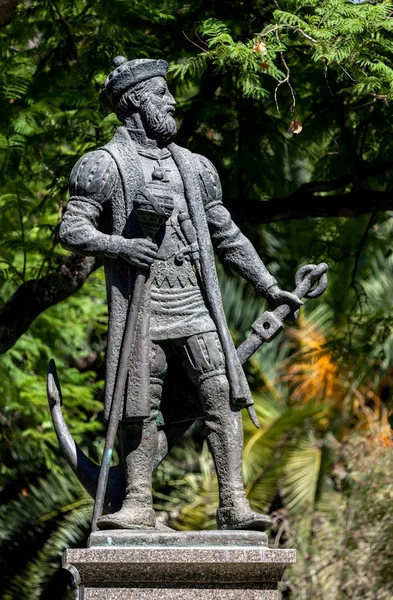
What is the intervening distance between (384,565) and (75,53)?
6560 millimetres

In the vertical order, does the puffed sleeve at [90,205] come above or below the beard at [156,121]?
below

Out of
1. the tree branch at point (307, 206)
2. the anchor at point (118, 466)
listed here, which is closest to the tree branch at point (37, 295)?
the tree branch at point (307, 206)

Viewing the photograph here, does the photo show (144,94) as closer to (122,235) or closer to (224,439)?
(122,235)

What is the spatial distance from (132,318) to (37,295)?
14.2ft

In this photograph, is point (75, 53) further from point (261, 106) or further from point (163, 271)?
point (163, 271)

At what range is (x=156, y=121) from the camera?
7.32 meters

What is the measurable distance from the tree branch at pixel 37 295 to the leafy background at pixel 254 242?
0.01 m

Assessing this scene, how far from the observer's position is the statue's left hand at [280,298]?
7.38 meters

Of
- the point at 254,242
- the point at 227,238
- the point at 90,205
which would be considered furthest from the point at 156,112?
the point at 254,242

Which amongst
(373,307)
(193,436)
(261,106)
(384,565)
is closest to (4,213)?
(261,106)

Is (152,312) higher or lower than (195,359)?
higher

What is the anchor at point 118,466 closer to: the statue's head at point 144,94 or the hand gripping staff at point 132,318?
the hand gripping staff at point 132,318

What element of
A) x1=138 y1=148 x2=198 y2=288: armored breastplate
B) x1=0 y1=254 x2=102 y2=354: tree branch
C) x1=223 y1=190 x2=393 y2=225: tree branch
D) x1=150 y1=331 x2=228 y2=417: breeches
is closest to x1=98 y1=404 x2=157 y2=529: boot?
x1=150 y1=331 x2=228 y2=417: breeches

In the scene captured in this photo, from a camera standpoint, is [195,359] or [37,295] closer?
[195,359]
